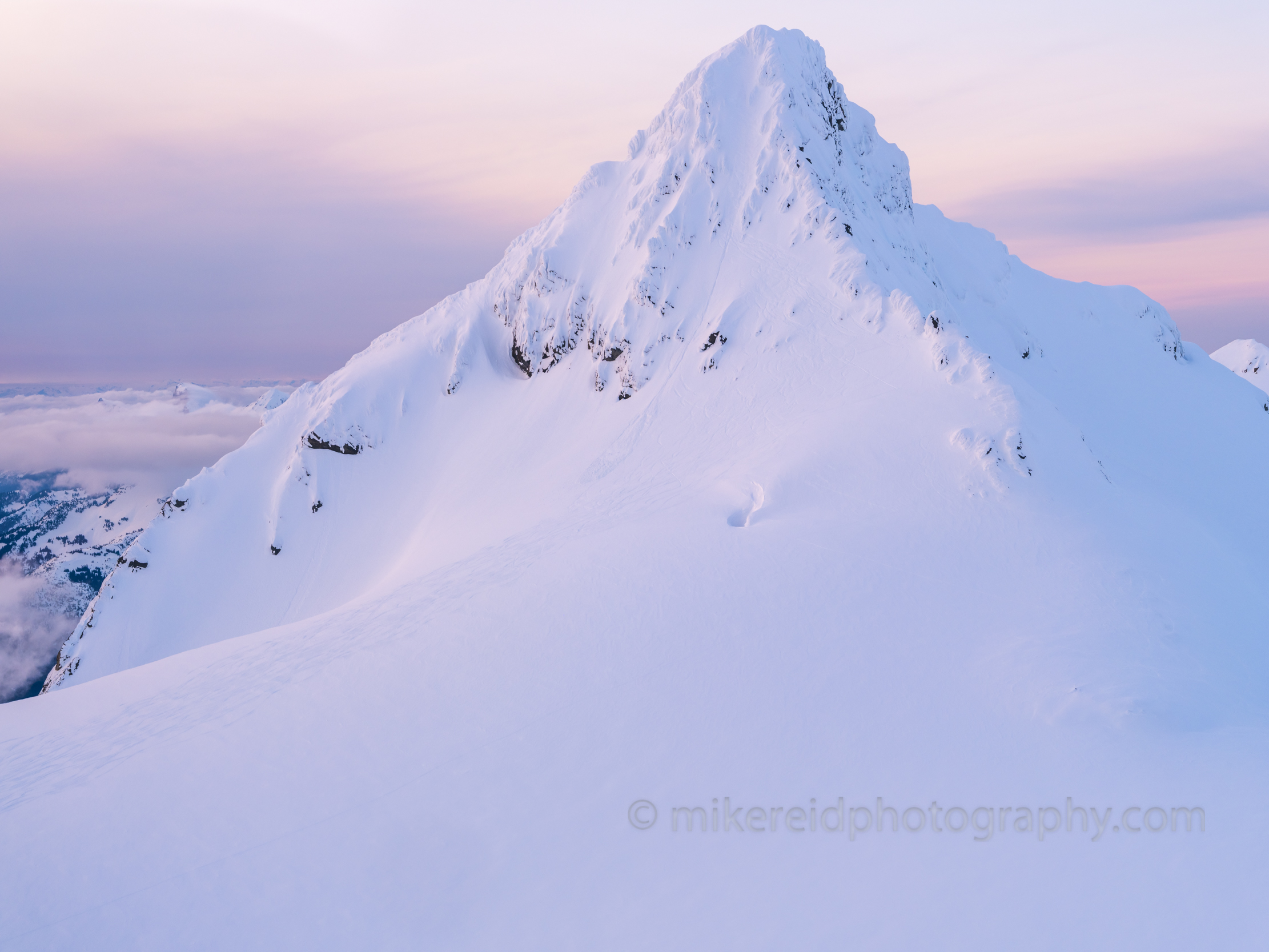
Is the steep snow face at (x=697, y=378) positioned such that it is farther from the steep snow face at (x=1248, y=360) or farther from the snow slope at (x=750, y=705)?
the steep snow face at (x=1248, y=360)

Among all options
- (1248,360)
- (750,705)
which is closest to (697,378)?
(750,705)

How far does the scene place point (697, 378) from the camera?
3366cm

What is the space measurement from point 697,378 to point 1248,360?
254 ft

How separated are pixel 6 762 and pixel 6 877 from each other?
220 inches

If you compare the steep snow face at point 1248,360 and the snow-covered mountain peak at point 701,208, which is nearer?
the snow-covered mountain peak at point 701,208

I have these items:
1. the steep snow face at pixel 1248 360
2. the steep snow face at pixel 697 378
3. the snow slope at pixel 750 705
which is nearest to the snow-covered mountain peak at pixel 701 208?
the steep snow face at pixel 697 378

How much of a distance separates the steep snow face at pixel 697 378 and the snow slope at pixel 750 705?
1.19 ft

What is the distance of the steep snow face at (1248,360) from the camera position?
69562mm

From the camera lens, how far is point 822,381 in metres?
28.3

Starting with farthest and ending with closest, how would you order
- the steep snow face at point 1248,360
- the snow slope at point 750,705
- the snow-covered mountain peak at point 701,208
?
1. the steep snow face at point 1248,360
2. the snow-covered mountain peak at point 701,208
3. the snow slope at point 750,705

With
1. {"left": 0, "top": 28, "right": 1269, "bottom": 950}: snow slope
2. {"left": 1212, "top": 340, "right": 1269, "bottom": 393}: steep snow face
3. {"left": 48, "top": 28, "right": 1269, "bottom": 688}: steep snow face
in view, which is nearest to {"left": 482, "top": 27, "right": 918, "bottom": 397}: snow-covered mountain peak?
{"left": 48, "top": 28, "right": 1269, "bottom": 688}: steep snow face

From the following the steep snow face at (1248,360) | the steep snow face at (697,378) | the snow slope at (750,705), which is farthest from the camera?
the steep snow face at (1248,360)

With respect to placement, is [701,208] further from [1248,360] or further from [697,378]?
[1248,360]

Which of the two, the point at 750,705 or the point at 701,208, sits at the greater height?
the point at 701,208
